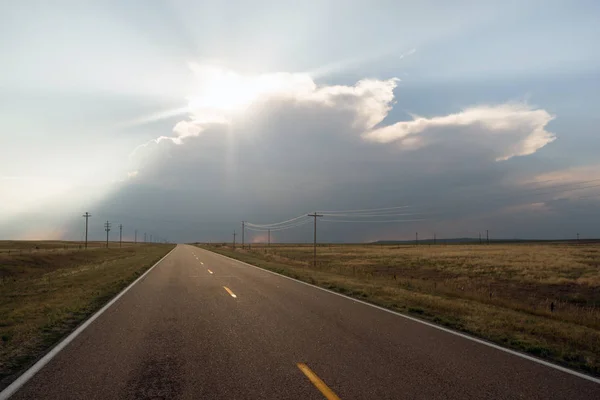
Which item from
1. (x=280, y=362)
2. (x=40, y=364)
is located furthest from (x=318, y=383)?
(x=40, y=364)

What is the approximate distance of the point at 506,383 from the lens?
5.64 meters

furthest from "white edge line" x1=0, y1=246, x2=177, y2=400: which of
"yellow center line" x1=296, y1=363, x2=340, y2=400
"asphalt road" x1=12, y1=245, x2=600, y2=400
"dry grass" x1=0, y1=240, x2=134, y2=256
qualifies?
"dry grass" x1=0, y1=240, x2=134, y2=256

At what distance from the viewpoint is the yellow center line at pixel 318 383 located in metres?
4.98

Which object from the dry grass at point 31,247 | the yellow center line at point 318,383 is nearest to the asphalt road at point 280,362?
the yellow center line at point 318,383

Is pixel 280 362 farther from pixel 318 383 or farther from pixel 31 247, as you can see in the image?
pixel 31 247

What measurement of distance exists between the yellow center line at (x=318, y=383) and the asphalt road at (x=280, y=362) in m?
0.04

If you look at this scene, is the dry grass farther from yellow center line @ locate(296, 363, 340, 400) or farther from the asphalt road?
yellow center line @ locate(296, 363, 340, 400)

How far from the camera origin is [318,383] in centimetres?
545

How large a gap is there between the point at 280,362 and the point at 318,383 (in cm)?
115

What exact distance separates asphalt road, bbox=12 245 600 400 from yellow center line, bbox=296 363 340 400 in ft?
0.14

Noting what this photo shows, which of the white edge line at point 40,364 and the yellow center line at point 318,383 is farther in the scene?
the white edge line at point 40,364

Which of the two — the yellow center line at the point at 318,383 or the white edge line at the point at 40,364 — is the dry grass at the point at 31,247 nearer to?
the white edge line at the point at 40,364

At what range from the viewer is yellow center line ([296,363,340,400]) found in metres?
4.98

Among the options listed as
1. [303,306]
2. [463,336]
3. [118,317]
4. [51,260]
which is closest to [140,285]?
[118,317]
